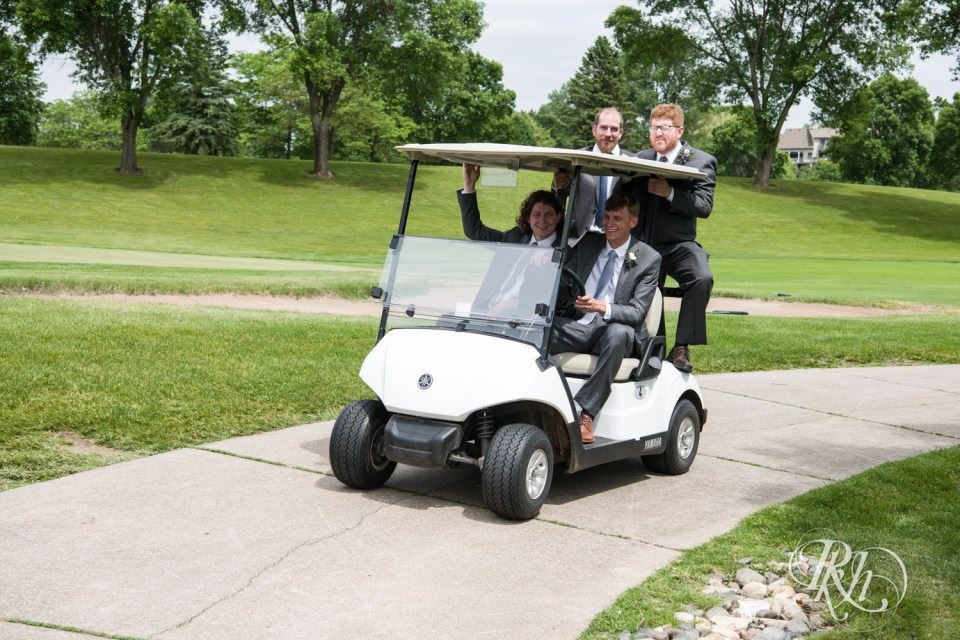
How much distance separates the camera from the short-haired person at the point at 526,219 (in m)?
5.70

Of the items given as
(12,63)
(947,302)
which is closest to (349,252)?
(947,302)

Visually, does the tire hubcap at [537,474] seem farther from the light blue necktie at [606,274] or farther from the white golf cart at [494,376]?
the light blue necktie at [606,274]

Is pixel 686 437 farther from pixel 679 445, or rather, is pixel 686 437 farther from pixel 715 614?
pixel 715 614

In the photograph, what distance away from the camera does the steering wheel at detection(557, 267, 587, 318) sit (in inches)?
220

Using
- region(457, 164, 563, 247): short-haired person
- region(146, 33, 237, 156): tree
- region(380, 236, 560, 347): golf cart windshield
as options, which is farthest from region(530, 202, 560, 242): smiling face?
region(146, 33, 237, 156): tree

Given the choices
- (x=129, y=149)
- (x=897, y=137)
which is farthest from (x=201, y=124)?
(x=897, y=137)

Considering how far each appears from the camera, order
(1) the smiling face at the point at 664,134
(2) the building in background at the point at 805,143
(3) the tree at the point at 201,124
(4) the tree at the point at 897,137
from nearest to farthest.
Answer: (1) the smiling face at the point at 664,134 < (3) the tree at the point at 201,124 < (4) the tree at the point at 897,137 < (2) the building in background at the point at 805,143

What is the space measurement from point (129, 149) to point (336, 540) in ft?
122

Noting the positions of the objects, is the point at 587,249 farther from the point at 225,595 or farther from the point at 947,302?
the point at 947,302

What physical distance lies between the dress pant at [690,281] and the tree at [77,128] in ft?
245

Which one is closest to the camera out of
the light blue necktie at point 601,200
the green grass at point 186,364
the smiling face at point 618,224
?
Answer: the smiling face at point 618,224

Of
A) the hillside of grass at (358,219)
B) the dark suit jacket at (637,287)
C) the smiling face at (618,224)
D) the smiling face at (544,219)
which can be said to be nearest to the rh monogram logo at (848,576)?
the dark suit jacket at (637,287)

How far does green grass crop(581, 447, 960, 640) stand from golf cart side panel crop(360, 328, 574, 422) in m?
1.06

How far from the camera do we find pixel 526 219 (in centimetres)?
585
